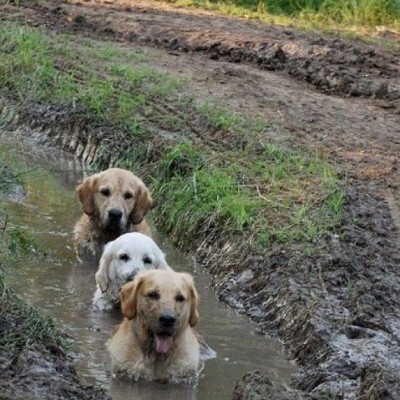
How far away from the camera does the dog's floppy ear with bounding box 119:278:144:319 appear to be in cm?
941

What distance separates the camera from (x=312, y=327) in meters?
9.93

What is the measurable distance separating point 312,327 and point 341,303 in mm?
536

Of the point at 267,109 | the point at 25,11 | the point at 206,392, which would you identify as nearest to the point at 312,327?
the point at 206,392

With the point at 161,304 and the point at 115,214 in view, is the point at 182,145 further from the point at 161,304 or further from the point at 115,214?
the point at 161,304

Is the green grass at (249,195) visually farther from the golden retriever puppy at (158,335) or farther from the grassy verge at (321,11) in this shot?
the grassy verge at (321,11)

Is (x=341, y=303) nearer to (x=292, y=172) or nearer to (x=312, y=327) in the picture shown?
(x=312, y=327)

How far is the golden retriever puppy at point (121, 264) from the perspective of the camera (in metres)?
10.9

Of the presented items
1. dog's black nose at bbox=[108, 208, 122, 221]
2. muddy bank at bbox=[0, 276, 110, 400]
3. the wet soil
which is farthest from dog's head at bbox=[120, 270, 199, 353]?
dog's black nose at bbox=[108, 208, 122, 221]

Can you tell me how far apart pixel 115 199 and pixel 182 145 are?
2165 millimetres

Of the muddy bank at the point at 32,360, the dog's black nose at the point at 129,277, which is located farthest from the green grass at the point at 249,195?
the muddy bank at the point at 32,360

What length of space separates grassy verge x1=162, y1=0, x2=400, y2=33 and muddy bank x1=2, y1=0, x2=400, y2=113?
865mm

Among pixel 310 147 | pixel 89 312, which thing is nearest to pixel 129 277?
pixel 89 312

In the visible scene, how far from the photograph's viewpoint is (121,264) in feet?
35.9

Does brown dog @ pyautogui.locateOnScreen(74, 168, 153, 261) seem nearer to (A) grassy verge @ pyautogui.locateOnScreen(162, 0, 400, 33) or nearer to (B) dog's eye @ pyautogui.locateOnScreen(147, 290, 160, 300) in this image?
(B) dog's eye @ pyautogui.locateOnScreen(147, 290, 160, 300)
